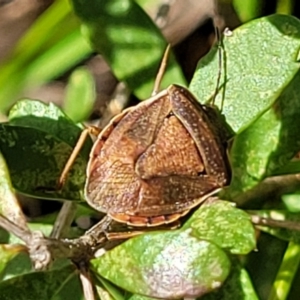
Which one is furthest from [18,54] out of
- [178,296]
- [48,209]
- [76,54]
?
[178,296]

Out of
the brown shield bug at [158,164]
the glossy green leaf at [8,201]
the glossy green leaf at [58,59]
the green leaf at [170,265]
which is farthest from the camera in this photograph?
the glossy green leaf at [58,59]

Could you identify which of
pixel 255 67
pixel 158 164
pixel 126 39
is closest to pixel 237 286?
pixel 158 164

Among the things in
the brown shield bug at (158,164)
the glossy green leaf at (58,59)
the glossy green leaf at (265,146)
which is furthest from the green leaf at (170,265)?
the glossy green leaf at (58,59)

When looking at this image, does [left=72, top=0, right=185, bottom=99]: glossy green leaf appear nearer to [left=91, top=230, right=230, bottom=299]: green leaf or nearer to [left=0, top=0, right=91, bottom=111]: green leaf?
[left=0, top=0, right=91, bottom=111]: green leaf

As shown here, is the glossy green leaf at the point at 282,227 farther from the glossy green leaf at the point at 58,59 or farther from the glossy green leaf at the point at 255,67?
the glossy green leaf at the point at 58,59

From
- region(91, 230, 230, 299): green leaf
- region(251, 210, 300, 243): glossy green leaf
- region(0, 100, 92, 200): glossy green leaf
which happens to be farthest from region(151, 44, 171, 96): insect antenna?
region(91, 230, 230, 299): green leaf

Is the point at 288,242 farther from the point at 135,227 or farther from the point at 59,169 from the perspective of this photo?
the point at 59,169

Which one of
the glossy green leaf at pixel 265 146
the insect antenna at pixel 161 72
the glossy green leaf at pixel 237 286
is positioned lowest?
the glossy green leaf at pixel 237 286
